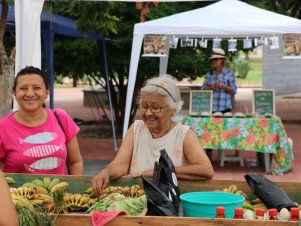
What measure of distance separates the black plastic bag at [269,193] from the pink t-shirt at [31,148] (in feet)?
4.21

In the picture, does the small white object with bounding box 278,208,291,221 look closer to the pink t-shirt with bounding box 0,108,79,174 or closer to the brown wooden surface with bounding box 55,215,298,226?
the brown wooden surface with bounding box 55,215,298,226

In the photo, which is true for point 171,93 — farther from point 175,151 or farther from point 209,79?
point 209,79

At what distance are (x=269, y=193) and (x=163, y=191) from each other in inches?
23.5

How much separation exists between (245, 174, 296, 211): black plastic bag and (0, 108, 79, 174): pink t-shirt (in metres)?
1.28

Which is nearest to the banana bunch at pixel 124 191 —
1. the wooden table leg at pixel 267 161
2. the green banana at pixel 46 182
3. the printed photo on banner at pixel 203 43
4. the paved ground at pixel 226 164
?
the green banana at pixel 46 182

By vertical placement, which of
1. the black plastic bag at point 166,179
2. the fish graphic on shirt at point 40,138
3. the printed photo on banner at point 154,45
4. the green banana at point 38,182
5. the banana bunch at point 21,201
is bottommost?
the green banana at point 38,182

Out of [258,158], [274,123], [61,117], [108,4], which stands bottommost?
[258,158]

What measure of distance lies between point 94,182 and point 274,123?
22.0 ft

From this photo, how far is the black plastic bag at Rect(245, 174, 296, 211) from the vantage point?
11.0 feet

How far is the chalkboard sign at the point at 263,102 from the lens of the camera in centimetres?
1085

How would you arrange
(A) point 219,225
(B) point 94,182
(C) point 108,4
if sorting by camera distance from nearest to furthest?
(A) point 219,225 → (B) point 94,182 → (C) point 108,4

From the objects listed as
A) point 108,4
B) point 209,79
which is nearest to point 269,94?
point 209,79

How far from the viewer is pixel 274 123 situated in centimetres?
1003

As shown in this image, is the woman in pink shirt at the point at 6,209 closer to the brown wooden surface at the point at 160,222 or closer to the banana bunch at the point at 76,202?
the brown wooden surface at the point at 160,222
